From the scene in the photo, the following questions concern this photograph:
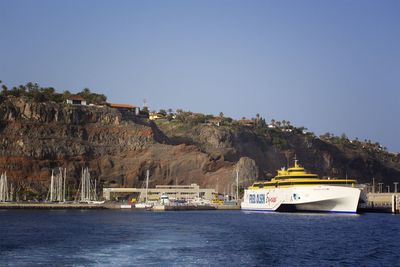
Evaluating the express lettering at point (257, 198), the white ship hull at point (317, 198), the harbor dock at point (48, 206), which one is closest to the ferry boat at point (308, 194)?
the white ship hull at point (317, 198)

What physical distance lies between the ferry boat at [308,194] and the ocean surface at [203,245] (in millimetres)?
18560

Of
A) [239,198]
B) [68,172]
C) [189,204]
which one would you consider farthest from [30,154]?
[239,198]

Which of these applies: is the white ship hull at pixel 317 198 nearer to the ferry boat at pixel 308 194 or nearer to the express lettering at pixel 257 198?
the ferry boat at pixel 308 194

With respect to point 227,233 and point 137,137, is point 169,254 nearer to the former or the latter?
point 227,233

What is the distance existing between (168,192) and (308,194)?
254ft

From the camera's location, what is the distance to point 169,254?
56.9 meters

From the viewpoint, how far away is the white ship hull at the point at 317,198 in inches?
4405

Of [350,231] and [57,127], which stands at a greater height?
[57,127]

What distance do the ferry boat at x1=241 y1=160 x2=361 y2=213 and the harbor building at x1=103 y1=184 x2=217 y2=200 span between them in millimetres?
54470

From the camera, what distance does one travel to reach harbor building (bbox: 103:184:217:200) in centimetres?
18212

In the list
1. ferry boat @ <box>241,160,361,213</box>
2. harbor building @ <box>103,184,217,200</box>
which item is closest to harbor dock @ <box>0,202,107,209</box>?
harbor building @ <box>103,184,217,200</box>

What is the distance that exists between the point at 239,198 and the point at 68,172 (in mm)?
44772

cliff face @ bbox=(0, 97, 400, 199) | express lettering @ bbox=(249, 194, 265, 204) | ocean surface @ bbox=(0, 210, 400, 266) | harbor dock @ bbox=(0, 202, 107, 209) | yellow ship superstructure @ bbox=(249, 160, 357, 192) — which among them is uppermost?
cliff face @ bbox=(0, 97, 400, 199)

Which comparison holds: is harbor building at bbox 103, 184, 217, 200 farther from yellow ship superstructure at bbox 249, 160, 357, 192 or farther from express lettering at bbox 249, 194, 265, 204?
yellow ship superstructure at bbox 249, 160, 357, 192
